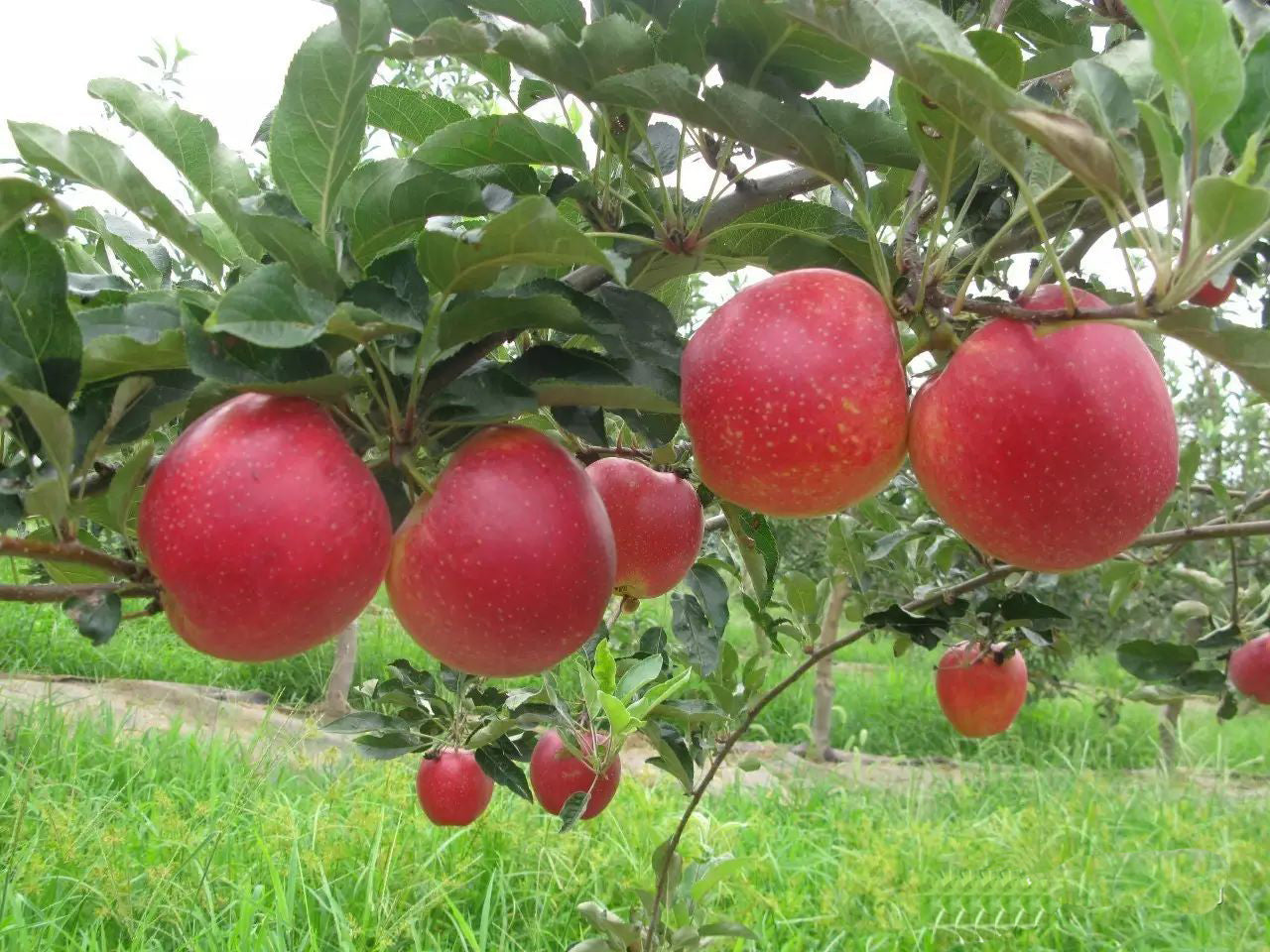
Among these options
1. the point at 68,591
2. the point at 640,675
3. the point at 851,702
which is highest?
the point at 68,591

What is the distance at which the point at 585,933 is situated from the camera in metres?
2.38

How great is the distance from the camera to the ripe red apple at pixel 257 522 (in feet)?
1.65

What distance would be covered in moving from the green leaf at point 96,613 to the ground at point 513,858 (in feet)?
5.41

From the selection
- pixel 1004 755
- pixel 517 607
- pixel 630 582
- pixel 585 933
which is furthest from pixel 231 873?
pixel 1004 755

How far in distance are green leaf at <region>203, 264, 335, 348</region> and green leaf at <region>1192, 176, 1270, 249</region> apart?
1.23ft

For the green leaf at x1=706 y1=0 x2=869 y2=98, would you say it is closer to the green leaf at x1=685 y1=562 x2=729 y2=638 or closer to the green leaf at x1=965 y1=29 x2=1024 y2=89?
the green leaf at x1=965 y1=29 x2=1024 y2=89

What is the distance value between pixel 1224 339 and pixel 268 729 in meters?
3.95

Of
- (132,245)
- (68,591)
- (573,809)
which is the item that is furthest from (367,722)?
(68,591)

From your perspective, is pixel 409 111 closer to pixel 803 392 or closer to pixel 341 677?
pixel 803 392

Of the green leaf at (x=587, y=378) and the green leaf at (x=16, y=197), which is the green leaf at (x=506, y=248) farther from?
the green leaf at (x=16, y=197)

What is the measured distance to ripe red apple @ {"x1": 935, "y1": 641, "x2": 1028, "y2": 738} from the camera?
190cm

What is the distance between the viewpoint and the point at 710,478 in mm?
604

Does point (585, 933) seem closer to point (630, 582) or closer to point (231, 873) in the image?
point (231, 873)

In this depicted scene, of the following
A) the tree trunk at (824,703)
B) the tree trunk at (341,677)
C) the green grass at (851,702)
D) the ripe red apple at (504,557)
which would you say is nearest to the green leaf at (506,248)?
the ripe red apple at (504,557)
